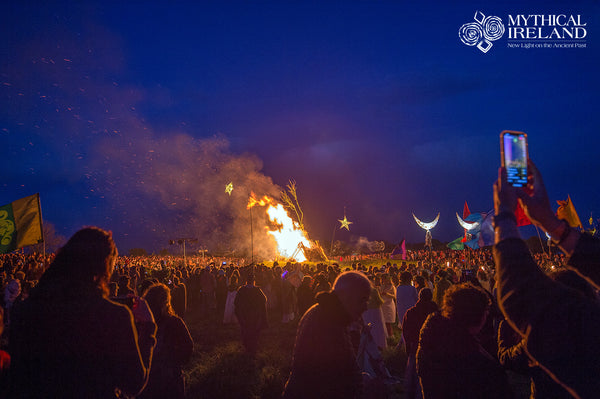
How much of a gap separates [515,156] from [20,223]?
17158 mm

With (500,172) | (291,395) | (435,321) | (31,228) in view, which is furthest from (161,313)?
(31,228)

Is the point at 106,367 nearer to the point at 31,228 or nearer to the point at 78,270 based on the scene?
the point at 78,270

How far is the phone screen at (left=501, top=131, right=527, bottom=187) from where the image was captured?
187cm

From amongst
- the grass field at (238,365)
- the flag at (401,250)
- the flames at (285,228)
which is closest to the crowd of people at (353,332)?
the grass field at (238,365)

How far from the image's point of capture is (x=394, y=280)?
12.6m

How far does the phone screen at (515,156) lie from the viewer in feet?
6.15

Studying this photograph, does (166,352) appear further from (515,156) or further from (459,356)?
(515,156)

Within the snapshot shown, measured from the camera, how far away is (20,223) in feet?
45.5

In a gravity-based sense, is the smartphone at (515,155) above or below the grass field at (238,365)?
above

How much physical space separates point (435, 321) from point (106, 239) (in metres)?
2.87

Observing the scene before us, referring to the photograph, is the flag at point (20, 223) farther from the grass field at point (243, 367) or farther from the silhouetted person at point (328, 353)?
the silhouetted person at point (328, 353)

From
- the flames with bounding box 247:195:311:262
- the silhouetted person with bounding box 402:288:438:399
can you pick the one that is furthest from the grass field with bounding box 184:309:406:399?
the flames with bounding box 247:195:311:262

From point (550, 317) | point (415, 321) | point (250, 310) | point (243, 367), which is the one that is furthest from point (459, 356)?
point (250, 310)

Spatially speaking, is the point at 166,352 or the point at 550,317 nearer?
the point at 550,317
